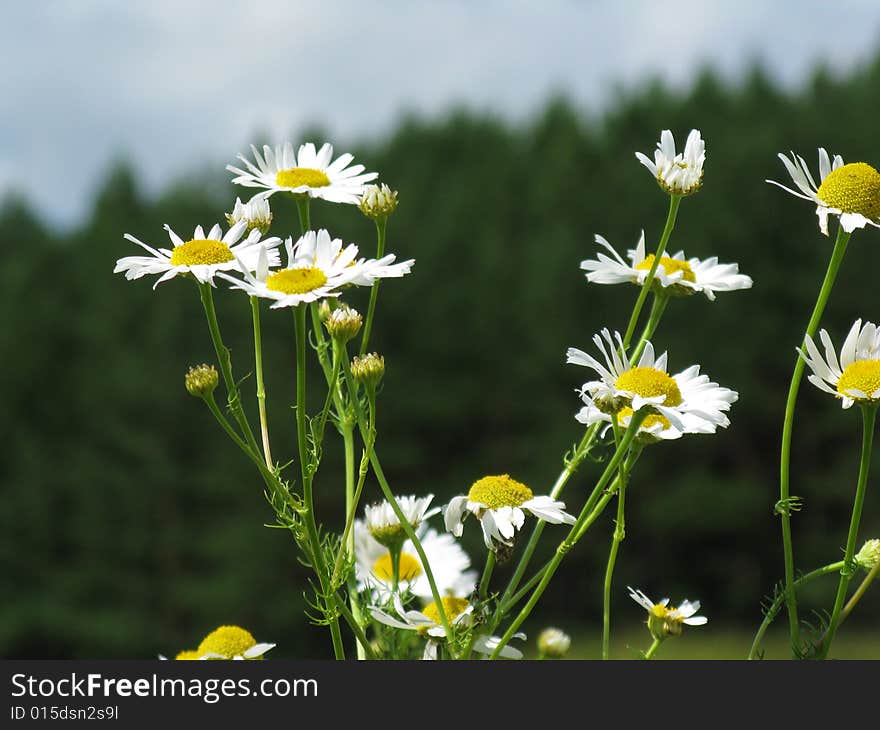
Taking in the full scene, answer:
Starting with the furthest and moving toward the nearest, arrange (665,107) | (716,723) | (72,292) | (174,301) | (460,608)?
(665,107), (72,292), (174,301), (460,608), (716,723)

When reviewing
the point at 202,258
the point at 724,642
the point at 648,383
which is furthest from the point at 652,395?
the point at 724,642

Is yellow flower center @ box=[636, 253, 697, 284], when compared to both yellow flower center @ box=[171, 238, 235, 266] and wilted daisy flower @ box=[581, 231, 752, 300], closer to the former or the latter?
wilted daisy flower @ box=[581, 231, 752, 300]

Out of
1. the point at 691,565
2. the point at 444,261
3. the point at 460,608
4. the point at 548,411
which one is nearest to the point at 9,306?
the point at 444,261

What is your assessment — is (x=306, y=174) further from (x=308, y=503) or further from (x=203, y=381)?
(x=308, y=503)

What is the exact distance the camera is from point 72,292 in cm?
1355

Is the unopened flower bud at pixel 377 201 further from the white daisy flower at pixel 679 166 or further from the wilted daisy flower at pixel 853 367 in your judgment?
the wilted daisy flower at pixel 853 367

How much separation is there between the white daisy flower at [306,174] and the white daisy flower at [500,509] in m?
0.31

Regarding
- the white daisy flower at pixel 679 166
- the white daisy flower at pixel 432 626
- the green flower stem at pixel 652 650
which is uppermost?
the white daisy flower at pixel 679 166

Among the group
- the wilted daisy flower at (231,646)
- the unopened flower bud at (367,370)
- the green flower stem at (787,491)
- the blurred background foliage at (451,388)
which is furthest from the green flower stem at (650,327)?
the blurred background foliage at (451,388)

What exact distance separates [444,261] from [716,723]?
1360 centimetres

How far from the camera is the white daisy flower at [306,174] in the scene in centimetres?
109

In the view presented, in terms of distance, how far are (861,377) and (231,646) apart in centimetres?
63

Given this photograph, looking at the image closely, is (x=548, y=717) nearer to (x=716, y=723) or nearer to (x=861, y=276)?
(x=716, y=723)

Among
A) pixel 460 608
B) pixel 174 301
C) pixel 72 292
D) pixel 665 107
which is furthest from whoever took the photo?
pixel 665 107
